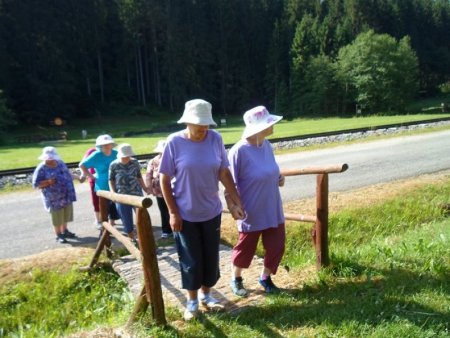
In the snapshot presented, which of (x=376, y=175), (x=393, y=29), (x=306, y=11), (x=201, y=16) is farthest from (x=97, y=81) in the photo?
(x=376, y=175)

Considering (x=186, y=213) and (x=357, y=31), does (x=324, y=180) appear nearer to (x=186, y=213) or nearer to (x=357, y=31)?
(x=186, y=213)

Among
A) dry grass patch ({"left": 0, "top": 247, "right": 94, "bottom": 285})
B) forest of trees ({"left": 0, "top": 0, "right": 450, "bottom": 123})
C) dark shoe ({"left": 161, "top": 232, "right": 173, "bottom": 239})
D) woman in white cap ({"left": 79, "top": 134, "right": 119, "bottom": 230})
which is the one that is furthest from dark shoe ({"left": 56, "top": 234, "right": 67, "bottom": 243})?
forest of trees ({"left": 0, "top": 0, "right": 450, "bottom": 123})

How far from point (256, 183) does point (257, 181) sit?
0.07 feet

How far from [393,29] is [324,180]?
75838 millimetres

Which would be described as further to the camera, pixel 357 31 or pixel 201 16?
pixel 357 31

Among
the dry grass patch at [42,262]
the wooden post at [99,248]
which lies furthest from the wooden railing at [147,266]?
the dry grass patch at [42,262]

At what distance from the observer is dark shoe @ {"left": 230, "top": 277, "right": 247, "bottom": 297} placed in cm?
440

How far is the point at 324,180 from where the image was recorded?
4660 millimetres

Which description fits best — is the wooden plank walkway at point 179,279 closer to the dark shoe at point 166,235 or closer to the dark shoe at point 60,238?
the dark shoe at point 166,235

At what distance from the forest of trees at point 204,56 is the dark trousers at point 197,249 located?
4579cm

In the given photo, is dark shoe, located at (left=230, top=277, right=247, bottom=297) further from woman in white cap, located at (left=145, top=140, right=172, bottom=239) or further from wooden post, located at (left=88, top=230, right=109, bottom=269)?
woman in white cap, located at (left=145, top=140, right=172, bottom=239)

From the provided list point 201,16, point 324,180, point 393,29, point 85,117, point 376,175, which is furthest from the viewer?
point 393,29

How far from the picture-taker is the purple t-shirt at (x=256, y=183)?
408 centimetres

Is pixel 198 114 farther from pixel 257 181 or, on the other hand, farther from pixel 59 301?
pixel 59 301
